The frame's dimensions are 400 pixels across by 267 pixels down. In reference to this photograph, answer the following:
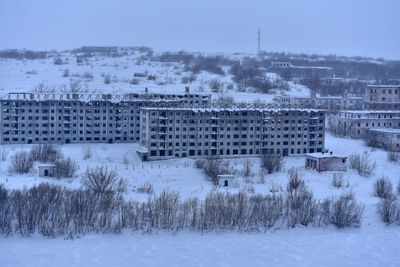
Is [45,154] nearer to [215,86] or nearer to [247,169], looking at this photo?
[247,169]

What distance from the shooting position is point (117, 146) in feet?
75.0

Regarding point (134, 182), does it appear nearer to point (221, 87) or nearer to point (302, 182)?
point (302, 182)

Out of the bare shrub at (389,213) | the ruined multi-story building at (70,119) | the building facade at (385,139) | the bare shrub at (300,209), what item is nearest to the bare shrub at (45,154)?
the ruined multi-story building at (70,119)

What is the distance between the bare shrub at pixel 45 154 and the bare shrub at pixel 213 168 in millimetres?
5065

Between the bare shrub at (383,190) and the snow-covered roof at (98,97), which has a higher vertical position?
the snow-covered roof at (98,97)

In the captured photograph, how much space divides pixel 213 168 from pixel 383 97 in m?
17.7

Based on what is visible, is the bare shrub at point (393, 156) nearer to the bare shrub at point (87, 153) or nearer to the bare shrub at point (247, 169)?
the bare shrub at point (247, 169)

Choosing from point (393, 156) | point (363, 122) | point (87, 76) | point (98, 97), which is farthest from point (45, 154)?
point (87, 76)

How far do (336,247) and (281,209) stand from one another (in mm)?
1838

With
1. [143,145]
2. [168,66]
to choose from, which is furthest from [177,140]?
[168,66]

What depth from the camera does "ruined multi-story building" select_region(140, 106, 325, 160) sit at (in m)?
21.2

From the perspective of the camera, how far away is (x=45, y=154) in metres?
19.2

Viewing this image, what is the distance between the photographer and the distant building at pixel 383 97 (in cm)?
3180

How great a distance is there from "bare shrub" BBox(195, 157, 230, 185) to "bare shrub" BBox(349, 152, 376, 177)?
4548 millimetres
